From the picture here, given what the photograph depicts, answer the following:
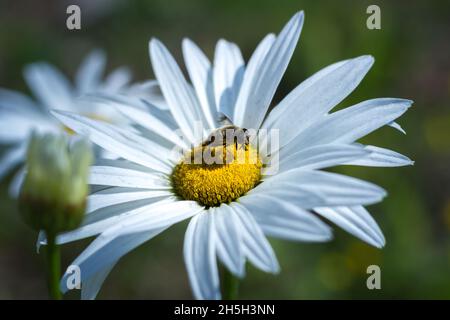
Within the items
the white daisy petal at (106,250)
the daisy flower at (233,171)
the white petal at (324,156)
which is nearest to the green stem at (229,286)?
the daisy flower at (233,171)

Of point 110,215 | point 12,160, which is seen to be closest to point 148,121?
point 110,215

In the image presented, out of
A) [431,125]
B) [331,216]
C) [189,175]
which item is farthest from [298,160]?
[431,125]

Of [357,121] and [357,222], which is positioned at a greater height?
[357,121]

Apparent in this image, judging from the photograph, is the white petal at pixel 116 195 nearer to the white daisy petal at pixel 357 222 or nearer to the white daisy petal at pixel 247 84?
the white daisy petal at pixel 247 84

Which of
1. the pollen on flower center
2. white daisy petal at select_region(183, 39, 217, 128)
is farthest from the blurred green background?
the pollen on flower center

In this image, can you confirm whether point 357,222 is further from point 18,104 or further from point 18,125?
point 18,104

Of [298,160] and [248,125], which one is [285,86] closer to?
[248,125]
